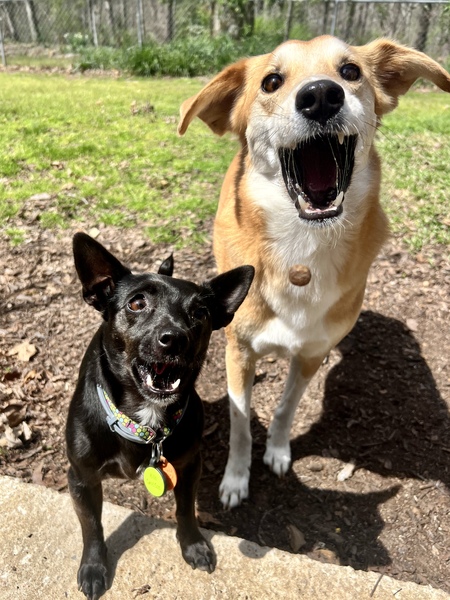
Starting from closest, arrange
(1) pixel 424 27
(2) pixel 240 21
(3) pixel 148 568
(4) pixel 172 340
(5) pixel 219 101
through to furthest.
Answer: (4) pixel 172 340, (3) pixel 148 568, (5) pixel 219 101, (1) pixel 424 27, (2) pixel 240 21

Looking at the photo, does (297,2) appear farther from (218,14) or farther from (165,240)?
(165,240)

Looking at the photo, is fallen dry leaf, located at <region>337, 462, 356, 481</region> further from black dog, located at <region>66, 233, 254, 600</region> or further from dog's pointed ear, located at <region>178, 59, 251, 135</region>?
dog's pointed ear, located at <region>178, 59, 251, 135</region>

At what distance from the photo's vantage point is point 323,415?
3482 millimetres

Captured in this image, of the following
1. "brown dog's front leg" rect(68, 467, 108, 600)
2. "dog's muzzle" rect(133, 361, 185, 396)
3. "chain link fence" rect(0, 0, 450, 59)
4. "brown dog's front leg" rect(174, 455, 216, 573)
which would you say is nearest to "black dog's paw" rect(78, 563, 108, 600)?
"brown dog's front leg" rect(68, 467, 108, 600)

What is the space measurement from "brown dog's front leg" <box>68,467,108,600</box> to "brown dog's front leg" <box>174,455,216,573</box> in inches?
13.7

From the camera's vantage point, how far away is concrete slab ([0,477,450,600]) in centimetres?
220

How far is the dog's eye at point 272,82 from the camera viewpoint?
92.0 inches

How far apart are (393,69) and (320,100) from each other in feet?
2.44

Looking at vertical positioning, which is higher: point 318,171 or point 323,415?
point 318,171

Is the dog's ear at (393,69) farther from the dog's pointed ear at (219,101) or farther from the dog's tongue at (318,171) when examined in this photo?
the dog's pointed ear at (219,101)

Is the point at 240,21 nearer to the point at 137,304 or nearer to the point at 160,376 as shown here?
the point at 137,304

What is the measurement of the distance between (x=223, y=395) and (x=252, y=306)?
3.77 feet

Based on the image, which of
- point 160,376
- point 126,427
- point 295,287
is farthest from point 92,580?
point 295,287

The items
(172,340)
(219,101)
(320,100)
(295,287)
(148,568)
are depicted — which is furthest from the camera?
(219,101)
